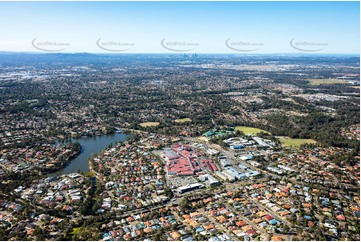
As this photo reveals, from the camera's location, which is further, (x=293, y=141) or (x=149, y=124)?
(x=149, y=124)

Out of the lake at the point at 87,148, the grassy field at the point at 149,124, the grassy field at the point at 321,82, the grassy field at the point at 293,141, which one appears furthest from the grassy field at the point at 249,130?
the grassy field at the point at 321,82

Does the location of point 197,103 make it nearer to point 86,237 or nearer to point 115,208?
point 115,208

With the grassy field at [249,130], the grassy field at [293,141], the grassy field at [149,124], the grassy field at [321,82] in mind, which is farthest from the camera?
the grassy field at [321,82]

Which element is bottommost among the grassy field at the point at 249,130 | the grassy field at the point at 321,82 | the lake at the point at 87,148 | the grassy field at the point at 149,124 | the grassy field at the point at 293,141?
the lake at the point at 87,148

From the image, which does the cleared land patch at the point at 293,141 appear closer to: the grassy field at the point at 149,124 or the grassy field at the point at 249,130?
the grassy field at the point at 249,130

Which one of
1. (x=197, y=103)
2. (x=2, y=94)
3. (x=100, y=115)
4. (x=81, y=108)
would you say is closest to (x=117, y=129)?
(x=100, y=115)

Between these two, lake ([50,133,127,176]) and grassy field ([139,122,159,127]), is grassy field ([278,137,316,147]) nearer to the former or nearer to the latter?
grassy field ([139,122,159,127])

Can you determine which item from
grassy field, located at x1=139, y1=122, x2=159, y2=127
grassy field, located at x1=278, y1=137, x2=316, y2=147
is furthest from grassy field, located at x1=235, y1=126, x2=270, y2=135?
grassy field, located at x1=139, y1=122, x2=159, y2=127

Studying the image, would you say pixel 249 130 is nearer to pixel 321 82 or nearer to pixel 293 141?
pixel 293 141

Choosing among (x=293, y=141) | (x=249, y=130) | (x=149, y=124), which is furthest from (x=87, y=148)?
(x=293, y=141)
